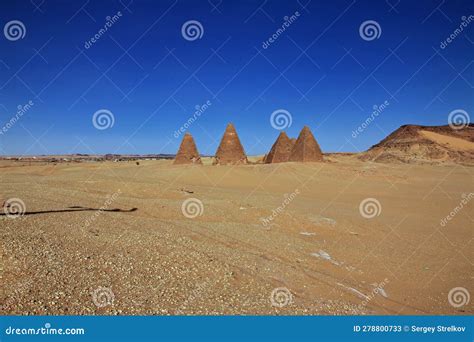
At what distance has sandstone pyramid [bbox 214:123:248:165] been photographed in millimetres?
29469

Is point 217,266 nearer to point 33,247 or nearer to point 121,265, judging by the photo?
point 121,265

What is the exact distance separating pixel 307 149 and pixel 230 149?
644 cm

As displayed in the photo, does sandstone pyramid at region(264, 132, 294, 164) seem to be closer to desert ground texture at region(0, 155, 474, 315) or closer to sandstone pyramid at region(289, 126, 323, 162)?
sandstone pyramid at region(289, 126, 323, 162)

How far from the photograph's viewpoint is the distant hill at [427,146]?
43.0m

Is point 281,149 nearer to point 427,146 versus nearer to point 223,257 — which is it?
point 427,146

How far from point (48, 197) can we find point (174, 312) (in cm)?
979

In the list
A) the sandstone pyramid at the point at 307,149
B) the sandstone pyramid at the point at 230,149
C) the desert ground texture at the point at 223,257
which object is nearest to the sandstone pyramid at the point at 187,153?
the sandstone pyramid at the point at 230,149

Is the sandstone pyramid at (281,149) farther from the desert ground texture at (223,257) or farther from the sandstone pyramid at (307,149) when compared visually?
the desert ground texture at (223,257)

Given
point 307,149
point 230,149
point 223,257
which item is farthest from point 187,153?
point 223,257

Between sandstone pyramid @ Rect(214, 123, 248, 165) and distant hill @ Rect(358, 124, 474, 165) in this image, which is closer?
sandstone pyramid @ Rect(214, 123, 248, 165)

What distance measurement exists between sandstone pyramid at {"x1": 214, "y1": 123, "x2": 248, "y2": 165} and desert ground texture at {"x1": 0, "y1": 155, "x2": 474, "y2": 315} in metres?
14.5

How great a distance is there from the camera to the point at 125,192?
15.4 m

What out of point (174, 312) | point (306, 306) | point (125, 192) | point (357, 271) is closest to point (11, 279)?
point (174, 312)

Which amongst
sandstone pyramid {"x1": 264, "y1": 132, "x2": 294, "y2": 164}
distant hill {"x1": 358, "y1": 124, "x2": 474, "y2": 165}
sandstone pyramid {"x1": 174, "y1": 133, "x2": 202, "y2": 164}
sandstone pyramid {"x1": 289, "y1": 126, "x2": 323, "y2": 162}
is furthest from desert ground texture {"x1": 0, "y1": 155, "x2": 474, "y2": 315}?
distant hill {"x1": 358, "y1": 124, "x2": 474, "y2": 165}
